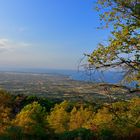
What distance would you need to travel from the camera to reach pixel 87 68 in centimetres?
1603

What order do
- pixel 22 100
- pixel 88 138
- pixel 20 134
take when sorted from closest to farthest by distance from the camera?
pixel 88 138, pixel 20 134, pixel 22 100

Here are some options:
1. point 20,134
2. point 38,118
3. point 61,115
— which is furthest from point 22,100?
point 20,134

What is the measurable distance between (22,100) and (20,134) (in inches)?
3553

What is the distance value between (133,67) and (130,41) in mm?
1270

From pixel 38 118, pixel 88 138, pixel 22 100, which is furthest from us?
pixel 22 100

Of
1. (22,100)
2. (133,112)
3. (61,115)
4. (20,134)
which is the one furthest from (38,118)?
(22,100)

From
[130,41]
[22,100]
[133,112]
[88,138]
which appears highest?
[130,41]

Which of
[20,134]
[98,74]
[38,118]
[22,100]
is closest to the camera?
[98,74]

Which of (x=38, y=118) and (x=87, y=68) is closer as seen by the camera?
(x=87, y=68)

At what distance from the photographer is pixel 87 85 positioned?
16094mm

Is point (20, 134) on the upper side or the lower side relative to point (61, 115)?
upper

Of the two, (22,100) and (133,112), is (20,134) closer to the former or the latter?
(133,112)

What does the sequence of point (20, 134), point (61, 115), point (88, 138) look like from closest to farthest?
point (88, 138) → point (20, 134) → point (61, 115)

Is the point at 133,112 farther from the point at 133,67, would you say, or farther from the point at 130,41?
the point at 130,41
